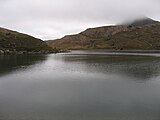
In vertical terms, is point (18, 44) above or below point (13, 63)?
above

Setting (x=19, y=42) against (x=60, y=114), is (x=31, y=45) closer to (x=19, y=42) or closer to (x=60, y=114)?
(x=19, y=42)

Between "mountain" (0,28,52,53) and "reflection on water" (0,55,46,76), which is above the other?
"mountain" (0,28,52,53)

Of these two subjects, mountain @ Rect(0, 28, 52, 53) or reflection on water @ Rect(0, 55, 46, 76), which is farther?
mountain @ Rect(0, 28, 52, 53)

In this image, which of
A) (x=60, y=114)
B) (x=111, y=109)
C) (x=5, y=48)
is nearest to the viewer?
(x=60, y=114)

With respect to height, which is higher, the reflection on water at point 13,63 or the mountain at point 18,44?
the mountain at point 18,44

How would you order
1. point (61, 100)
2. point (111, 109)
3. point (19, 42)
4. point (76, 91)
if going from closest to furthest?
point (111, 109)
point (61, 100)
point (76, 91)
point (19, 42)

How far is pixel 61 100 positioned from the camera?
30.8 meters

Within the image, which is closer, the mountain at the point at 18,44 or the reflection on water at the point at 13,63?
the reflection on water at the point at 13,63

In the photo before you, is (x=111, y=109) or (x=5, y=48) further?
(x=5, y=48)

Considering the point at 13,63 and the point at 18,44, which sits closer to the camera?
the point at 13,63

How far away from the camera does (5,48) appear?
6260 inches

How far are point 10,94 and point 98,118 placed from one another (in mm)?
16280

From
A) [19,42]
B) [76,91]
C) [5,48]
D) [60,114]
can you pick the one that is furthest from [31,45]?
[60,114]

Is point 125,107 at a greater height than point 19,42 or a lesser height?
lesser
